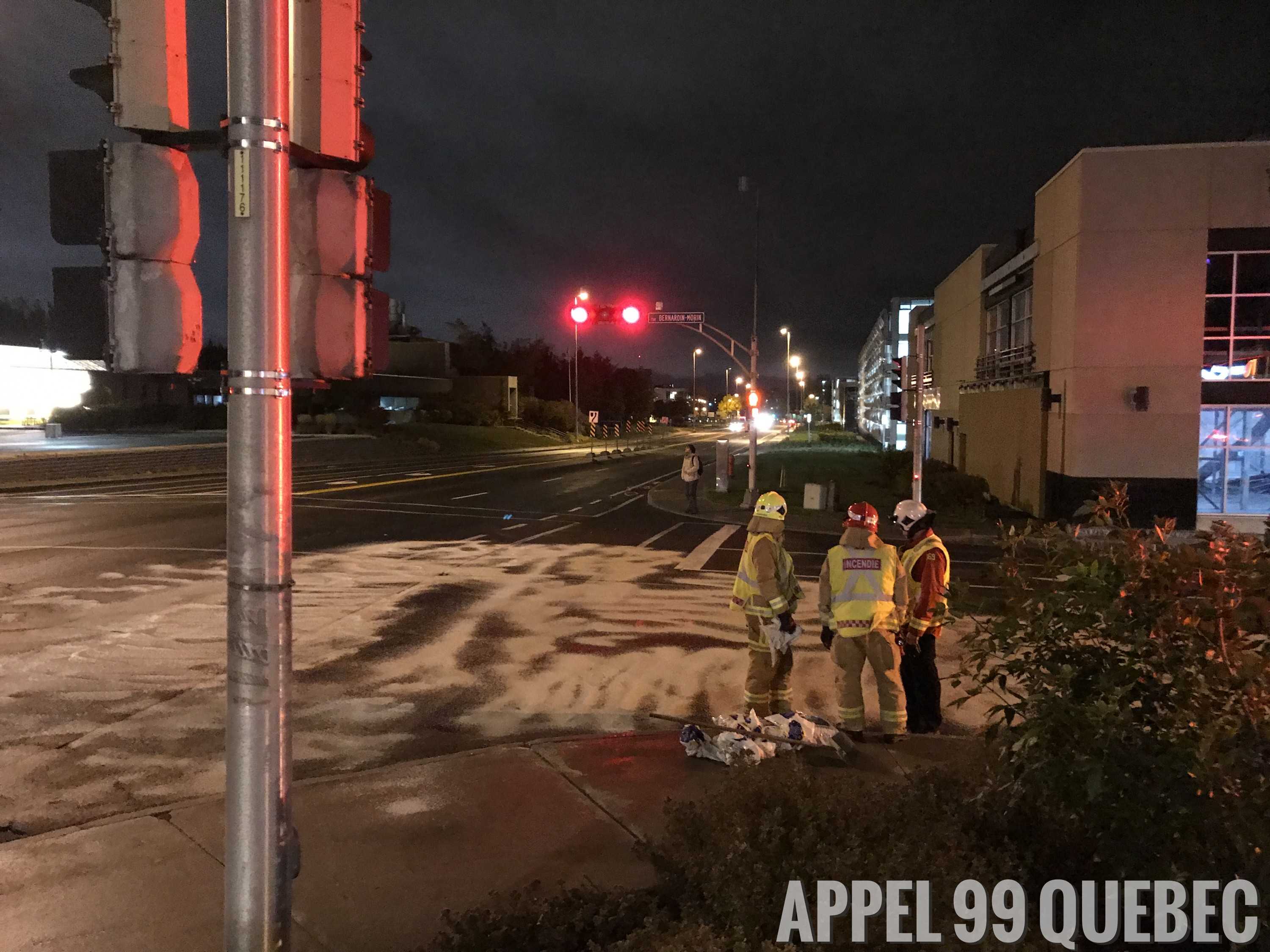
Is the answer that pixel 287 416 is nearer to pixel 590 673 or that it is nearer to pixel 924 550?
→ pixel 924 550

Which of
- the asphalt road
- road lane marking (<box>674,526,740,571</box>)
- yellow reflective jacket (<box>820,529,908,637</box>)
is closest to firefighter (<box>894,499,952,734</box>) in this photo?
yellow reflective jacket (<box>820,529,908,637</box>)

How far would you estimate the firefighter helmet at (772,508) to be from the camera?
6.89m

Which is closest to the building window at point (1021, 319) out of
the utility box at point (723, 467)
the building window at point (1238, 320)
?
the building window at point (1238, 320)

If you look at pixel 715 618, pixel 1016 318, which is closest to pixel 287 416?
pixel 715 618

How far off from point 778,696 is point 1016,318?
23.0m

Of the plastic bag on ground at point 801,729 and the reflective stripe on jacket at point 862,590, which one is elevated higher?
the reflective stripe on jacket at point 862,590

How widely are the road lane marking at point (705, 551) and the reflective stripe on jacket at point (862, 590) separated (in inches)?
320

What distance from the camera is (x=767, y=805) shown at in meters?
4.20

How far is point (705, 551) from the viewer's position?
55.9 ft

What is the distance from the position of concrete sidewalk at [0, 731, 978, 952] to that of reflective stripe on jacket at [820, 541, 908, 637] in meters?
0.92

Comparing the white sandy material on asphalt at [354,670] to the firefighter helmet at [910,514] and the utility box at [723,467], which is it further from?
the utility box at [723,467]

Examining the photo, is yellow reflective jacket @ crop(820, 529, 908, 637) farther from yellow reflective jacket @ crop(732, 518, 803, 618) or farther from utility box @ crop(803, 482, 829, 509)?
utility box @ crop(803, 482, 829, 509)

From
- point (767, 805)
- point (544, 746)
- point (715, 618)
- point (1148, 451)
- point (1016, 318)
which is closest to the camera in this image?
point (767, 805)

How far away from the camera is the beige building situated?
19891 millimetres
